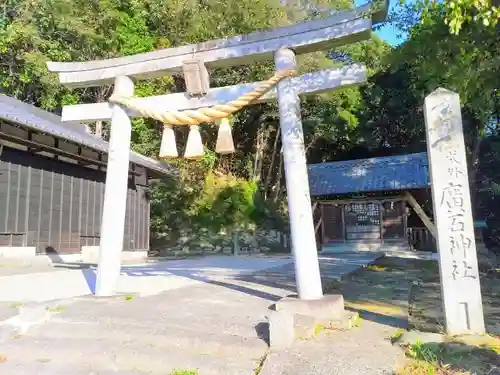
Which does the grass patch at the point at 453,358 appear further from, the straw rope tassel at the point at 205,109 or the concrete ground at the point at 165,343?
the straw rope tassel at the point at 205,109

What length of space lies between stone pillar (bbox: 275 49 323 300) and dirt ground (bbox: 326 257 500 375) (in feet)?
2.86

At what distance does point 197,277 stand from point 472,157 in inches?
810

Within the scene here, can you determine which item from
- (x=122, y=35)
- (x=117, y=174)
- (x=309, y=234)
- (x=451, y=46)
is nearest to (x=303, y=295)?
(x=309, y=234)

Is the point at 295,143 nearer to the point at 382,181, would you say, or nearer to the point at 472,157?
the point at 382,181

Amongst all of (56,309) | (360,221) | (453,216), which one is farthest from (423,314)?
(360,221)

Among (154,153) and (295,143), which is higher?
(154,153)

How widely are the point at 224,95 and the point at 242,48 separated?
71 centimetres

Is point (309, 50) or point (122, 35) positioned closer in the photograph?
point (309, 50)

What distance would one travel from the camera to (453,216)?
14.9 feet

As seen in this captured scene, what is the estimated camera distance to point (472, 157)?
24.0 meters

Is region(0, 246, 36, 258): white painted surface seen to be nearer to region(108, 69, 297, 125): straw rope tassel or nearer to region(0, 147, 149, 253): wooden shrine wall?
region(0, 147, 149, 253): wooden shrine wall

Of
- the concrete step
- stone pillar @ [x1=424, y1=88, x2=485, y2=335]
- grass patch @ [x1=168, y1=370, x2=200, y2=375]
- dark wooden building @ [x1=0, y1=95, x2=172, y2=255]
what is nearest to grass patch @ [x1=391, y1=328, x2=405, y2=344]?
stone pillar @ [x1=424, y1=88, x2=485, y2=335]

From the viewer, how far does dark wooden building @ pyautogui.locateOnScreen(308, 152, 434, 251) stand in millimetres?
20484

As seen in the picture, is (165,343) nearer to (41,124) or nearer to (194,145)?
(194,145)
